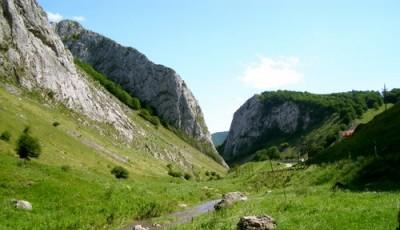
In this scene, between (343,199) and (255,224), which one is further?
(343,199)

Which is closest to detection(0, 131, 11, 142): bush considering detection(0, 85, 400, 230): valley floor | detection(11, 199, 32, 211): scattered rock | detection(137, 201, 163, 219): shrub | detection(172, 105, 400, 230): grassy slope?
detection(0, 85, 400, 230): valley floor

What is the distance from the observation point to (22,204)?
38938 mm

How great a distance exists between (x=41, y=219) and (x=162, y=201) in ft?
72.9

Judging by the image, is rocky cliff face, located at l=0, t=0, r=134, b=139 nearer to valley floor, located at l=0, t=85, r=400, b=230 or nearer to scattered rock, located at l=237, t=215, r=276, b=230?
valley floor, located at l=0, t=85, r=400, b=230

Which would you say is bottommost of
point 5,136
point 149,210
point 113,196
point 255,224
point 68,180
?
point 149,210

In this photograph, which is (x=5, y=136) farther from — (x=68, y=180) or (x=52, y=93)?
(x=52, y=93)

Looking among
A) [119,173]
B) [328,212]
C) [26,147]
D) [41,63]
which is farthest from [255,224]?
[41,63]

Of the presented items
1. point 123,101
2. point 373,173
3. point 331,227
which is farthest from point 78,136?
point 123,101

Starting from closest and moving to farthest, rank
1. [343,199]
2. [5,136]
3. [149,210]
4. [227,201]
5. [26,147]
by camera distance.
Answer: [343,199]
[227,201]
[149,210]
[26,147]
[5,136]

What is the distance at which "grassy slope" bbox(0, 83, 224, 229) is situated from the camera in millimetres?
39812

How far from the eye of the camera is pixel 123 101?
6831 inches

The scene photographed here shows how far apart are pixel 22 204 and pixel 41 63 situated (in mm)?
75385

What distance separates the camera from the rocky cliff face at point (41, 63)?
9892 centimetres

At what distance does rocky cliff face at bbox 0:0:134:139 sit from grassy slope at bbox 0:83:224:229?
23.0 ft
